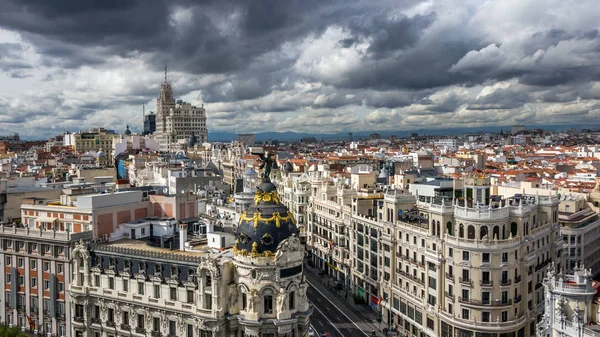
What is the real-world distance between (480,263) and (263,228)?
31547mm

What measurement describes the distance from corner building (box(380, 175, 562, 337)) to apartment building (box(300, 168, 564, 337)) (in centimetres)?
14

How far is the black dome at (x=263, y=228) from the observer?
64.4m

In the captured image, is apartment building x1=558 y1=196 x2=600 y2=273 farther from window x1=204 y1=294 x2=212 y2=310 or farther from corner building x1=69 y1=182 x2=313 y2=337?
window x1=204 y1=294 x2=212 y2=310

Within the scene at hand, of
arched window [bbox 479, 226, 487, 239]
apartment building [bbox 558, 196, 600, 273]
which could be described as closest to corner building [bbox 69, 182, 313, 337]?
Result: arched window [bbox 479, 226, 487, 239]

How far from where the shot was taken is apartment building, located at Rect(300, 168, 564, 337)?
7481cm

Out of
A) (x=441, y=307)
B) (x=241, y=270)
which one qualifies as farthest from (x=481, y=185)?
(x=241, y=270)

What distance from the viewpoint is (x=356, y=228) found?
10688 cm

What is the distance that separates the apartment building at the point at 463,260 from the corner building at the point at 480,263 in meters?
0.14

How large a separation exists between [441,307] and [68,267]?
5533 cm

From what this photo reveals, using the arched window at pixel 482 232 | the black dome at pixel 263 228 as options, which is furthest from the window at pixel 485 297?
the black dome at pixel 263 228

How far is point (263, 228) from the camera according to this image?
65.1 m

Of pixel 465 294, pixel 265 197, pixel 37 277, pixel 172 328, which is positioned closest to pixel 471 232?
pixel 465 294

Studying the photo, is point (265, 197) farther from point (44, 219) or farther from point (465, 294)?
point (44, 219)

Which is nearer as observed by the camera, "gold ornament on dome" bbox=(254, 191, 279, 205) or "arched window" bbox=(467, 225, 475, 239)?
"gold ornament on dome" bbox=(254, 191, 279, 205)
